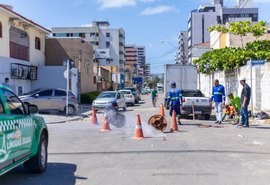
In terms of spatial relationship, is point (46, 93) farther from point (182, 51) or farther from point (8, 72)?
point (182, 51)

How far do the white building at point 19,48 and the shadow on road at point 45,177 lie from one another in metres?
21.1

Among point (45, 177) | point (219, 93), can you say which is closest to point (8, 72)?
point (219, 93)

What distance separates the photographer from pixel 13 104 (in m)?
7.37

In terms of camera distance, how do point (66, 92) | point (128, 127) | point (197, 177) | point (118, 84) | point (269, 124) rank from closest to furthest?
point (197, 177)
point (128, 127)
point (269, 124)
point (66, 92)
point (118, 84)

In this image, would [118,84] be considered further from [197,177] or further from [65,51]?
[197,177]

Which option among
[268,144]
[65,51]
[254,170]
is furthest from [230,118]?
[65,51]

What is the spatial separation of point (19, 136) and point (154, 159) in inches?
141

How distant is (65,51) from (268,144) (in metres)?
31.8

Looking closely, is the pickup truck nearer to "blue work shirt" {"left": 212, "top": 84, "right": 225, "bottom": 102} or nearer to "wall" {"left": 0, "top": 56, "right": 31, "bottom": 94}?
"blue work shirt" {"left": 212, "top": 84, "right": 225, "bottom": 102}

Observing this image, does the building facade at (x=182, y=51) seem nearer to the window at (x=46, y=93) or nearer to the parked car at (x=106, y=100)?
the parked car at (x=106, y=100)

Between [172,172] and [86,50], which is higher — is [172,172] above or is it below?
below

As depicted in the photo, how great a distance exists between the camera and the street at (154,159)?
784cm

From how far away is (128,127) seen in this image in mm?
17188

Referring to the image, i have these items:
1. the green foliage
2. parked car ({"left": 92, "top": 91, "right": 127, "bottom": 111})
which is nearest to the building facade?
the green foliage
